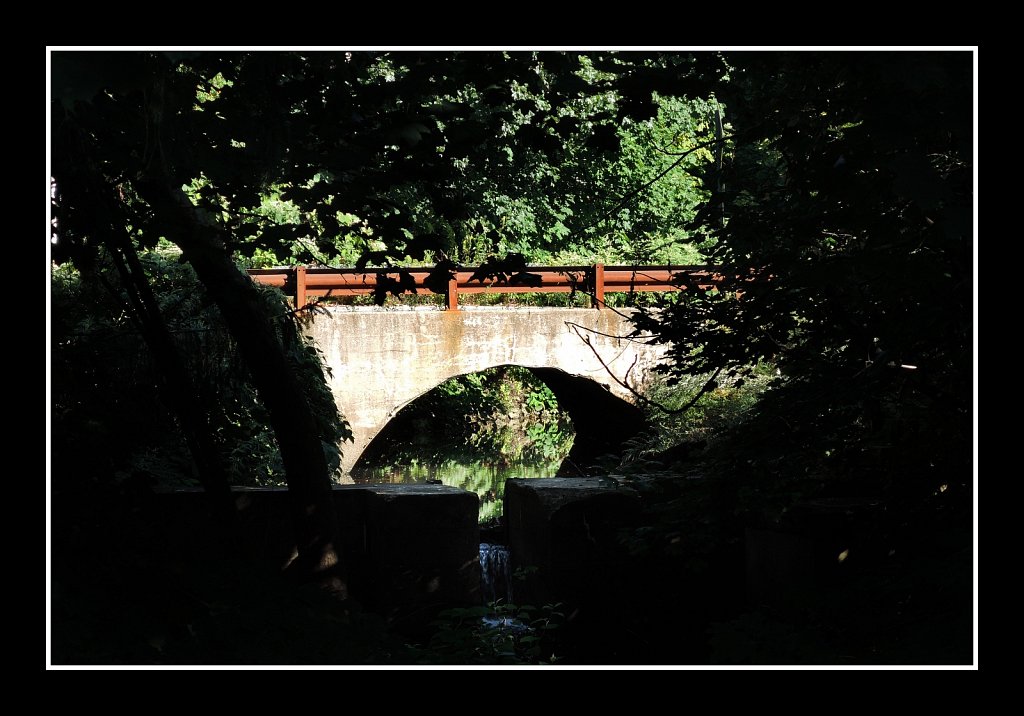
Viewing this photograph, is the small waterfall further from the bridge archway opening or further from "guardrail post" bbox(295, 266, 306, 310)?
the bridge archway opening

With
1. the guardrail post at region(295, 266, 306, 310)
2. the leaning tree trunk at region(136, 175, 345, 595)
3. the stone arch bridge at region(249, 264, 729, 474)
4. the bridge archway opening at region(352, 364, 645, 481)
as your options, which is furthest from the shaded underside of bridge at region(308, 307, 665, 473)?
the leaning tree trunk at region(136, 175, 345, 595)

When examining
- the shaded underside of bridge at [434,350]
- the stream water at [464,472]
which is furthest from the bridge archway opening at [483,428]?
the shaded underside of bridge at [434,350]

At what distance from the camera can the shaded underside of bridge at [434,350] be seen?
37.4 ft

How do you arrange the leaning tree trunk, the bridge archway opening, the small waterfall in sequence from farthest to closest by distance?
the bridge archway opening < the small waterfall < the leaning tree trunk

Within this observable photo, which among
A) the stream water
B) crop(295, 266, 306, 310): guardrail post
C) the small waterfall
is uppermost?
crop(295, 266, 306, 310): guardrail post

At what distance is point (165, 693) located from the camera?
1840 millimetres

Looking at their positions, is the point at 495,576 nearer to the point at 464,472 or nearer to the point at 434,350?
A: the point at 434,350

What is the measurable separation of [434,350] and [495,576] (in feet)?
15.5

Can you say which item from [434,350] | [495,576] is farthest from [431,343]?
[495,576]

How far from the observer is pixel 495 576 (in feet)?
23.9

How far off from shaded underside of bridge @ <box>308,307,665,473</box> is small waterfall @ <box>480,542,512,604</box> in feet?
13.8

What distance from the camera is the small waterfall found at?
7.03 meters
